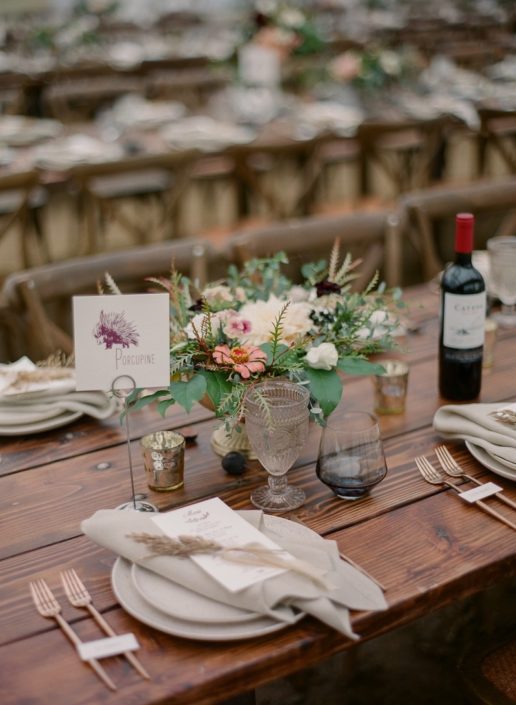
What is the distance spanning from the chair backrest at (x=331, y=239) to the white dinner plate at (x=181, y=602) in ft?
4.21

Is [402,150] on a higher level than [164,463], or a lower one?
lower

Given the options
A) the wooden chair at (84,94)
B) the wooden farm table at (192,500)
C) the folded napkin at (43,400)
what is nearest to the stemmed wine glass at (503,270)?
the wooden farm table at (192,500)

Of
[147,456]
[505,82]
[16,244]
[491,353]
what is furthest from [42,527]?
[505,82]

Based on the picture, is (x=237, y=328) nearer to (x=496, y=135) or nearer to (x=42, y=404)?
(x=42, y=404)

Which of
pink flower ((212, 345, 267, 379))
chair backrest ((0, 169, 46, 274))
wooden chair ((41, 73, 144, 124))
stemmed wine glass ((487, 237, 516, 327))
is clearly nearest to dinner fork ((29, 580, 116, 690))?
pink flower ((212, 345, 267, 379))

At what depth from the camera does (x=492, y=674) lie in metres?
1.42

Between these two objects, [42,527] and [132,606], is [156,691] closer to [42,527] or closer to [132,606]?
[132,606]

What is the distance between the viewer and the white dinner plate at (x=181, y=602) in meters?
1.03

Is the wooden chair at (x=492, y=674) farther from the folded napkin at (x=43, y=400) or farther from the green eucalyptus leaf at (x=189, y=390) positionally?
the folded napkin at (x=43, y=400)

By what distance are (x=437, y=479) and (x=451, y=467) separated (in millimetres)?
45

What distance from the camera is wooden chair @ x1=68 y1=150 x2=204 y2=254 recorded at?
11.1ft

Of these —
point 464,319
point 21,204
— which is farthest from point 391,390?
point 21,204

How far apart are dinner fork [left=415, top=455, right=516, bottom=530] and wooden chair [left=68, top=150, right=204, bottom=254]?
2.17 meters

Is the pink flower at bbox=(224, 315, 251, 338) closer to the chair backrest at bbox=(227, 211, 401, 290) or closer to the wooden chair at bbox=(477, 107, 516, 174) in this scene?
the chair backrest at bbox=(227, 211, 401, 290)
